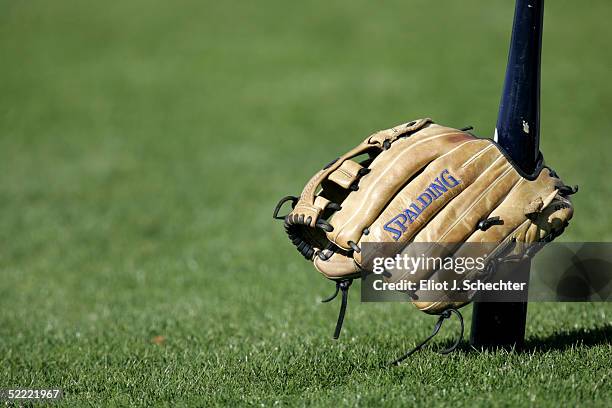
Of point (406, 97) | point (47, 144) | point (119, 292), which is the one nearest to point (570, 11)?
point (406, 97)

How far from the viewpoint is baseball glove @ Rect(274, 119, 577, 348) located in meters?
4.51

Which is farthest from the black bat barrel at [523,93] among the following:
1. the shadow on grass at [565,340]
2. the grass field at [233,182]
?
the grass field at [233,182]

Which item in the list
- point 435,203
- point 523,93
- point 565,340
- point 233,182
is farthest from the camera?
point 233,182

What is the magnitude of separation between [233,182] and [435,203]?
9.24m

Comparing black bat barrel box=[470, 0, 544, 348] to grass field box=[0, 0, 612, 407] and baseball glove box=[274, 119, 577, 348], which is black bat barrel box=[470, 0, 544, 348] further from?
grass field box=[0, 0, 612, 407]

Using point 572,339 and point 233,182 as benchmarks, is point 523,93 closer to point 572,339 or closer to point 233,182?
point 572,339

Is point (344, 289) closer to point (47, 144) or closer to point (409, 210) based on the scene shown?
point (409, 210)

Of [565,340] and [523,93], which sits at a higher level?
[523,93]

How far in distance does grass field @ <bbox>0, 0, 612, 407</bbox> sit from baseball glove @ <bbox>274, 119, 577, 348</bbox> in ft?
2.55

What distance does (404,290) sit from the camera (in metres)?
4.59

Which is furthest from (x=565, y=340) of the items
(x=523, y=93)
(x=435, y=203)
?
(x=523, y=93)

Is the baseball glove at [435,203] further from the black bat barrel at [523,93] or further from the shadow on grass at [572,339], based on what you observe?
the shadow on grass at [572,339]

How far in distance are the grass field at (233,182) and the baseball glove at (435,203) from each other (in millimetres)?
776

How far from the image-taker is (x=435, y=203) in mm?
4539
